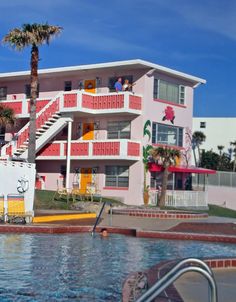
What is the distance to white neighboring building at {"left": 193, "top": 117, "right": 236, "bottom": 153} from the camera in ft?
234

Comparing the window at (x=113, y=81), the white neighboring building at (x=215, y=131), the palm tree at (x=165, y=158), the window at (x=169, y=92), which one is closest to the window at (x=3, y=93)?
the window at (x=113, y=81)

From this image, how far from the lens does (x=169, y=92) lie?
1606 inches

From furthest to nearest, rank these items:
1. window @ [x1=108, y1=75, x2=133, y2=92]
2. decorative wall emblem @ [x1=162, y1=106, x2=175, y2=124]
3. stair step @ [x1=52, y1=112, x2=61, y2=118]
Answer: decorative wall emblem @ [x1=162, y1=106, x2=175, y2=124]
stair step @ [x1=52, y1=112, x2=61, y2=118]
window @ [x1=108, y1=75, x2=133, y2=92]

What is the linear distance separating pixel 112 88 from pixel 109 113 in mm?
2210

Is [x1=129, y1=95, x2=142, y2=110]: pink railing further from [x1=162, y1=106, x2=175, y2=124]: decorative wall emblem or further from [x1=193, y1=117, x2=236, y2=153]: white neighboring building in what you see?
[x1=193, y1=117, x2=236, y2=153]: white neighboring building

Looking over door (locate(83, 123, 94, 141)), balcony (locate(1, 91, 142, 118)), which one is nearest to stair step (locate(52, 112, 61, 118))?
balcony (locate(1, 91, 142, 118))

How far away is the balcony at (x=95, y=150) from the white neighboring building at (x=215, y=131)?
34019 mm

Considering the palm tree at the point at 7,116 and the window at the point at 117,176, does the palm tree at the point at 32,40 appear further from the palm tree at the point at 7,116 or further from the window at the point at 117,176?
the window at the point at 117,176

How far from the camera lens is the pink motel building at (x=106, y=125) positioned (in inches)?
1491

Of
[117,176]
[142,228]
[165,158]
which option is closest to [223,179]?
[165,158]

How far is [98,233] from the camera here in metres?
20.5

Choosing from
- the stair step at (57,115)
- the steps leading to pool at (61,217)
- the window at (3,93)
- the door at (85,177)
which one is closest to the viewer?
the steps leading to pool at (61,217)

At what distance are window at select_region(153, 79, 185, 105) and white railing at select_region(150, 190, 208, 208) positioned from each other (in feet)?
20.2

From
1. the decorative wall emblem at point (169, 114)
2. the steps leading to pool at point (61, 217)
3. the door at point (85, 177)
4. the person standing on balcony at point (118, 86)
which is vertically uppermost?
the person standing on balcony at point (118, 86)
